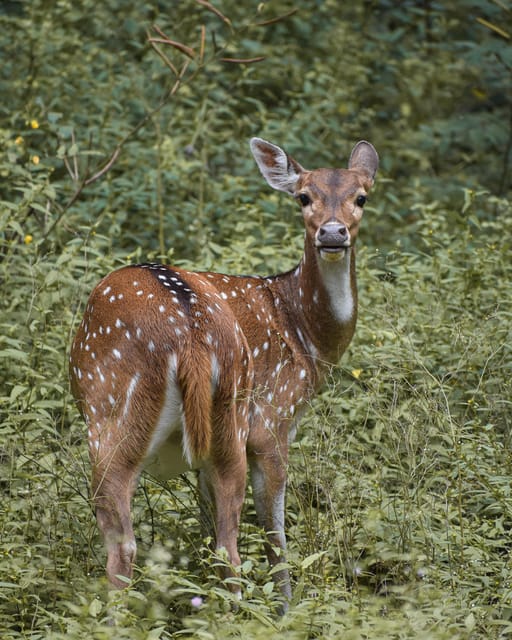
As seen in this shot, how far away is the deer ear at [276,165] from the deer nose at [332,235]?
2.51ft

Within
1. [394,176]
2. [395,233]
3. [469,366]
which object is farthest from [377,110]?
[469,366]

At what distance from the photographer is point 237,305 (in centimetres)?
565

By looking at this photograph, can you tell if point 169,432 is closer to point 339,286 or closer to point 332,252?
point 332,252

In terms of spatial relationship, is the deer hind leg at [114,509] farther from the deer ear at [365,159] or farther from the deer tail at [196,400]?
the deer ear at [365,159]

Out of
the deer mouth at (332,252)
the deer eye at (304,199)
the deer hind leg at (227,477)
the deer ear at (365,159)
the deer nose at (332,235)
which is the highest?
the deer ear at (365,159)

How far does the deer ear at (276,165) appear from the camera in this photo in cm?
620

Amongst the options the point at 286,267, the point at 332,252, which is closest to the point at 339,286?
the point at 332,252

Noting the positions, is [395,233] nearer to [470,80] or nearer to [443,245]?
[443,245]

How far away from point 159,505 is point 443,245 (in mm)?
3292

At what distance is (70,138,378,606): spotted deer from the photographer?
4.48 metres

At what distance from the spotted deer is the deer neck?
18 mm

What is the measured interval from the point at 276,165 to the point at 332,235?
3.16ft

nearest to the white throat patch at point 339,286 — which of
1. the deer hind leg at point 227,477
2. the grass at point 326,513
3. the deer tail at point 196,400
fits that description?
the grass at point 326,513

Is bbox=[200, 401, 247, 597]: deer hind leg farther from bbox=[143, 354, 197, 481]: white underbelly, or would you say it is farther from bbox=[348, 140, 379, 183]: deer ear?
bbox=[348, 140, 379, 183]: deer ear
